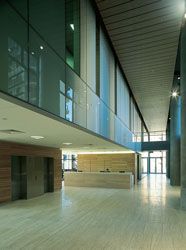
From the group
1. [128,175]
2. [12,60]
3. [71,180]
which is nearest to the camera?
[12,60]

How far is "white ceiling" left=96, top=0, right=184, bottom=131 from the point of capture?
8.91 m

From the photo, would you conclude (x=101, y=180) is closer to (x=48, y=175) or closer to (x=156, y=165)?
(x=48, y=175)

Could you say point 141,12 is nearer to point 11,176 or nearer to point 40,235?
point 40,235

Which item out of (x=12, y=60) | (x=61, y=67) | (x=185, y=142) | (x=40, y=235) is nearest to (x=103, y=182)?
(x=185, y=142)

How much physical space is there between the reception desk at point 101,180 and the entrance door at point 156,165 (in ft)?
76.1

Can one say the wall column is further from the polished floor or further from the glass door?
the glass door

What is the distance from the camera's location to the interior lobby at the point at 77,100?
4.84 metres

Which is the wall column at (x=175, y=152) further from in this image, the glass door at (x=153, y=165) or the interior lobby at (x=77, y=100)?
the glass door at (x=153, y=165)

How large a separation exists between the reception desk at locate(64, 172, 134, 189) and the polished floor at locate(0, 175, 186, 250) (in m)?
6.68

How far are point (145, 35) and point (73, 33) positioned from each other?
3796 mm

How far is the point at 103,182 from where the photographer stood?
18156 millimetres

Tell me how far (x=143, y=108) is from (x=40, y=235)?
65.4 feet

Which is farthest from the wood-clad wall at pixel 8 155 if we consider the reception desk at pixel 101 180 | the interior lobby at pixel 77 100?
the reception desk at pixel 101 180

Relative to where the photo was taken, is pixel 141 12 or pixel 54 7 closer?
pixel 54 7
